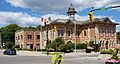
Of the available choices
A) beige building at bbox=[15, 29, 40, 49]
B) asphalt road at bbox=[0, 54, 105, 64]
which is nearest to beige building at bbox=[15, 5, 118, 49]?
beige building at bbox=[15, 29, 40, 49]

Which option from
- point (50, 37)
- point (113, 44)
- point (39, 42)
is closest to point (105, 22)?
point (113, 44)

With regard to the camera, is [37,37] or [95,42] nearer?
[95,42]

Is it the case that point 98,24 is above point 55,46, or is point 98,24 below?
above

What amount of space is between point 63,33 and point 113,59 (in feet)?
203

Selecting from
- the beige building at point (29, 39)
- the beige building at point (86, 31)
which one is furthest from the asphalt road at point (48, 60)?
the beige building at point (29, 39)

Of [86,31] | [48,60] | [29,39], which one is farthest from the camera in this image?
[29,39]

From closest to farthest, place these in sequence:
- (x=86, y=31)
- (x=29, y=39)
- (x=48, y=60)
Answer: (x=48, y=60), (x=86, y=31), (x=29, y=39)

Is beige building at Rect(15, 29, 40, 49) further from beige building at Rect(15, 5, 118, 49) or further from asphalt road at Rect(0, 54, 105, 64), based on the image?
asphalt road at Rect(0, 54, 105, 64)

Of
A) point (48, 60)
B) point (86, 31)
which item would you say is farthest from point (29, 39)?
point (48, 60)

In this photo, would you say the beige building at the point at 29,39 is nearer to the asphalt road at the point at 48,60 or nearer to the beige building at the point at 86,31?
the beige building at the point at 86,31

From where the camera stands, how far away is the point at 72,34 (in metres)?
76.2

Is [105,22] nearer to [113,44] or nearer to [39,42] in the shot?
[113,44]

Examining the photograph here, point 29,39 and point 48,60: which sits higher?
point 29,39

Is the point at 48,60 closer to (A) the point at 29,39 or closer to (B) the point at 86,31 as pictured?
(B) the point at 86,31
